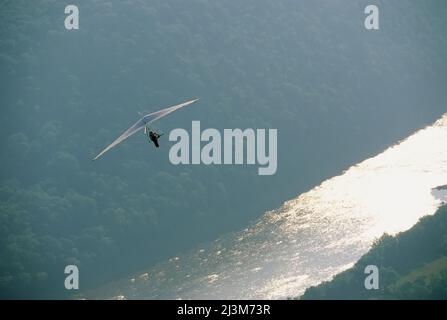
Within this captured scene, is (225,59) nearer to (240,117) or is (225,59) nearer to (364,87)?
(240,117)

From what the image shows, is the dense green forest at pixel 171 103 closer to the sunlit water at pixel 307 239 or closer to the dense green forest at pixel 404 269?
the sunlit water at pixel 307 239

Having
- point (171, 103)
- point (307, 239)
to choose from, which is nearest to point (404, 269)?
point (307, 239)

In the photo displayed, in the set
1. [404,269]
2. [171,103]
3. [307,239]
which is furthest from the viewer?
[171,103]

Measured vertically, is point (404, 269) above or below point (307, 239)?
below

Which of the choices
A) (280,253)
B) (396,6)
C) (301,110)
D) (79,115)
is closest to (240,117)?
(301,110)

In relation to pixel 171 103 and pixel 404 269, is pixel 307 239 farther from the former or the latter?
pixel 171 103

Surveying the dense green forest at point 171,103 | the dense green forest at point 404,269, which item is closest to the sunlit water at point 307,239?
the dense green forest at point 171,103
